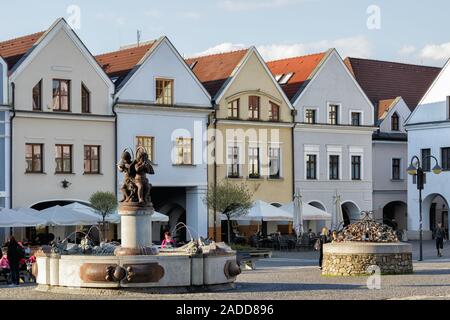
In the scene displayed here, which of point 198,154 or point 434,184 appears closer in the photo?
point 198,154

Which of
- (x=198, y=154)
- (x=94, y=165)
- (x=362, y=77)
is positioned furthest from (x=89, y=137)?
(x=362, y=77)

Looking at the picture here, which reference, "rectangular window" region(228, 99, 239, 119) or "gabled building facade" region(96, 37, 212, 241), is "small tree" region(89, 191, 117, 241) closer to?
"gabled building facade" region(96, 37, 212, 241)

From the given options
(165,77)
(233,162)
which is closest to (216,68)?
(233,162)

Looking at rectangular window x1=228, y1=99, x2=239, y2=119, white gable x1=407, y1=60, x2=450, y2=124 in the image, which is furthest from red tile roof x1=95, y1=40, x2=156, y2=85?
white gable x1=407, y1=60, x2=450, y2=124

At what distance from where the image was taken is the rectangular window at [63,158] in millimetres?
52125

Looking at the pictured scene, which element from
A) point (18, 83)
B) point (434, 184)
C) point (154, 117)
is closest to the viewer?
point (18, 83)

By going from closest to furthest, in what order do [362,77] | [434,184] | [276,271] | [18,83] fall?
[276,271] → [18,83] → [434,184] → [362,77]

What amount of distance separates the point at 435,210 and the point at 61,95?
1081 inches

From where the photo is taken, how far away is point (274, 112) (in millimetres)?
60344

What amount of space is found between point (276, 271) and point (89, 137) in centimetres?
1808

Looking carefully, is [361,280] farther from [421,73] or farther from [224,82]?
[421,73]

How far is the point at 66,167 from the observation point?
5244 centimetres

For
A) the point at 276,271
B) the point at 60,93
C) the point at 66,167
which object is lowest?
the point at 276,271

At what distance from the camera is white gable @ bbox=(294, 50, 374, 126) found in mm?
61812
